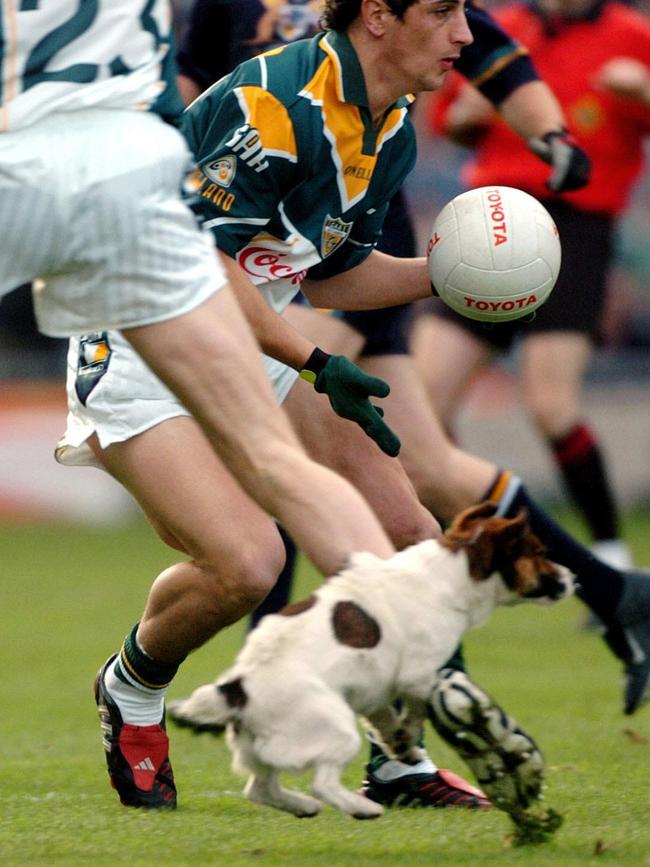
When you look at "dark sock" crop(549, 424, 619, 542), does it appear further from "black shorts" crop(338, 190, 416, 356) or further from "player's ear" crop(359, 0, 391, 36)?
"player's ear" crop(359, 0, 391, 36)

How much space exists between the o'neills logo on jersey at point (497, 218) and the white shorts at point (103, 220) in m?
1.03

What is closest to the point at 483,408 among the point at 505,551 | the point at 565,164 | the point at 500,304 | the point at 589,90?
the point at 589,90

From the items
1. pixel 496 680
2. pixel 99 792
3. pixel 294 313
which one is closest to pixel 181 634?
pixel 99 792

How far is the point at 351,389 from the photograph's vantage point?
3.40m

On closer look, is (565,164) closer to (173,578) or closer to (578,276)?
(173,578)

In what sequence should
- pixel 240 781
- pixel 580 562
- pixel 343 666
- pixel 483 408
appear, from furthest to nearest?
pixel 483 408 < pixel 580 562 < pixel 240 781 < pixel 343 666

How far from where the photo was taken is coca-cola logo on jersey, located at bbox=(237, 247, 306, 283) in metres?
3.77

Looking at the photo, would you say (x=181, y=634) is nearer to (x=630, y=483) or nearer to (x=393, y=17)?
(x=393, y=17)

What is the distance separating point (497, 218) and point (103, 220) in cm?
124

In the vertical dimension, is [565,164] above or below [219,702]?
below

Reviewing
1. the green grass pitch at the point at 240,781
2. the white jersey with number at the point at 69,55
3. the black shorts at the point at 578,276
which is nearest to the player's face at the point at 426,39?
the white jersey with number at the point at 69,55

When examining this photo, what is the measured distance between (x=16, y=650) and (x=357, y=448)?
327 centimetres

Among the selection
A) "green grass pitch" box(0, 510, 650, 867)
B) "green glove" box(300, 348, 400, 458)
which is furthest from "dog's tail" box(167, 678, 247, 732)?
"green glove" box(300, 348, 400, 458)

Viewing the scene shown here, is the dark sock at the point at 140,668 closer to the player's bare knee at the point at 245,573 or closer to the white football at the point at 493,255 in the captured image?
the player's bare knee at the point at 245,573
